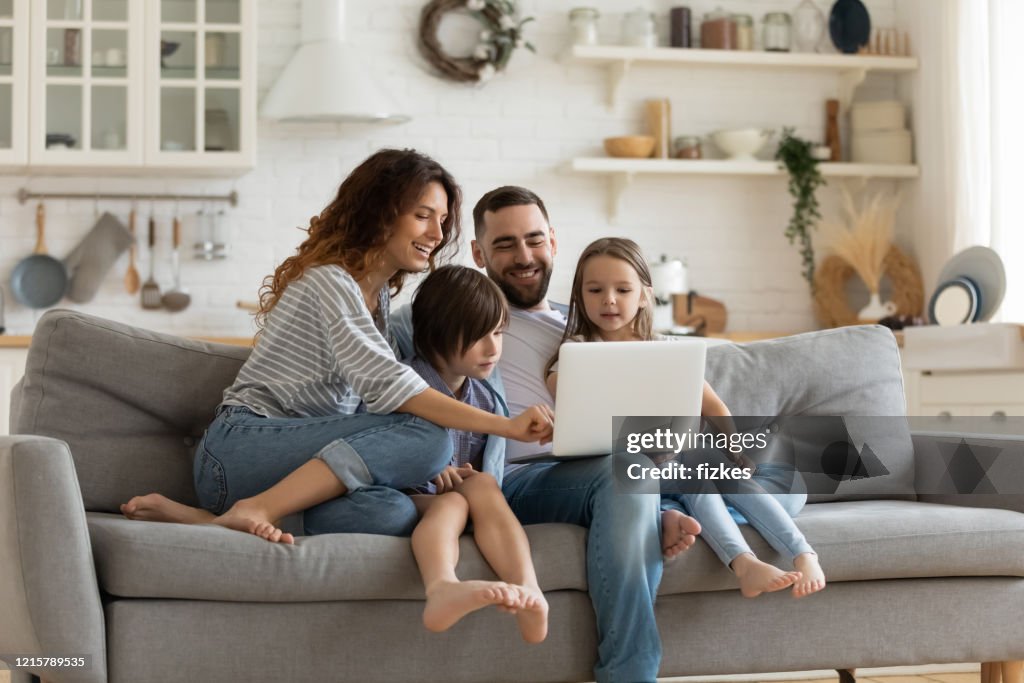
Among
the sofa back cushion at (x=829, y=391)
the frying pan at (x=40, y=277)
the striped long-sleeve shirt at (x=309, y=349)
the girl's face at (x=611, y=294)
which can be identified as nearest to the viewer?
the striped long-sleeve shirt at (x=309, y=349)

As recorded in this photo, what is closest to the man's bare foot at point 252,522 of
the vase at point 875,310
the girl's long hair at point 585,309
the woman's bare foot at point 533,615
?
the woman's bare foot at point 533,615

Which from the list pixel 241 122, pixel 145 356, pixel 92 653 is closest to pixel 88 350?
pixel 145 356

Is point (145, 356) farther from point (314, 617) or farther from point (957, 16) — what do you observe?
point (957, 16)

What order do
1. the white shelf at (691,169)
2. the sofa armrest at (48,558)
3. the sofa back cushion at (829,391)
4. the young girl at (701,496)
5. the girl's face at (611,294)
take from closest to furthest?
1. the sofa armrest at (48,558)
2. the young girl at (701,496)
3. the girl's face at (611,294)
4. the sofa back cushion at (829,391)
5. the white shelf at (691,169)

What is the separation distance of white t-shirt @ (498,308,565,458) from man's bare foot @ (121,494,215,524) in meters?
0.64

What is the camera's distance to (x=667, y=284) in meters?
4.67

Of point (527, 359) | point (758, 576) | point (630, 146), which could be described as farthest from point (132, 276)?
point (758, 576)

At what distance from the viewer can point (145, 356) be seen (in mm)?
2338

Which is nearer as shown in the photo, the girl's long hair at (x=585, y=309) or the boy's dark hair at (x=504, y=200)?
the girl's long hair at (x=585, y=309)

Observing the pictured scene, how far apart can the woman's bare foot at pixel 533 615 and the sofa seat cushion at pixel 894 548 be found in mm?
274

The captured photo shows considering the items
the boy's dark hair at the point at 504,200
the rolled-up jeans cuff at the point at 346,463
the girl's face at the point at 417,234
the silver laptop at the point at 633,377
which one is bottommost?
the rolled-up jeans cuff at the point at 346,463

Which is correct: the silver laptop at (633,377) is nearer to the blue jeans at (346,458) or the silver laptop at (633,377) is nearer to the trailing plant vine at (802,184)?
the blue jeans at (346,458)

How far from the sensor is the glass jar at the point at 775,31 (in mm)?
4996

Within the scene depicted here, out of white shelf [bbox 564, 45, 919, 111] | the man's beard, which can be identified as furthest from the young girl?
white shelf [bbox 564, 45, 919, 111]
